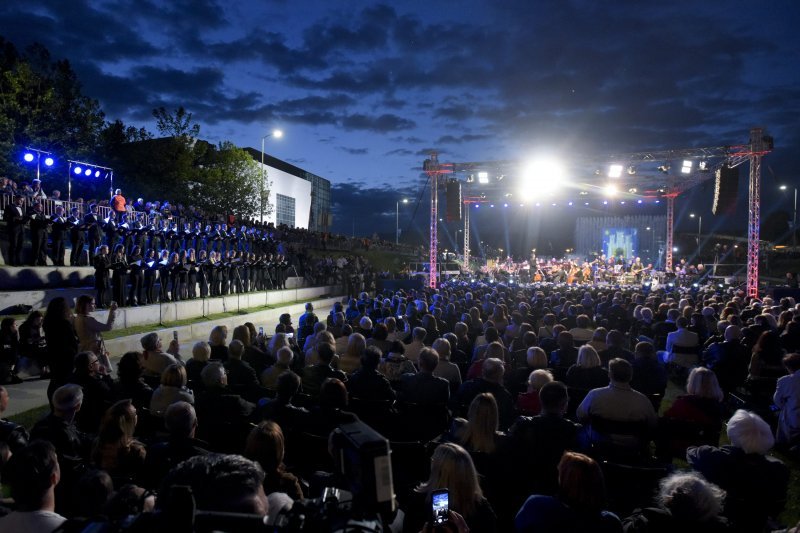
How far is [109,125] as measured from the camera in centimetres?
3281

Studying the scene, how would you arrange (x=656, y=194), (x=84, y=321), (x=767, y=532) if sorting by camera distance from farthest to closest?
1. (x=656, y=194)
2. (x=84, y=321)
3. (x=767, y=532)

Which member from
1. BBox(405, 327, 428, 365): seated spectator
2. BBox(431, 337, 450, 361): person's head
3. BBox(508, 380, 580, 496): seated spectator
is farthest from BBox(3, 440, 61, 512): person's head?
BBox(405, 327, 428, 365): seated spectator

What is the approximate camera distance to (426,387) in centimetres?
541

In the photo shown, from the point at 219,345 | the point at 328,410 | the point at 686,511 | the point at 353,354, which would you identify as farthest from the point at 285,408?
the point at 686,511

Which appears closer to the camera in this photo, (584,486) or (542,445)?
(584,486)

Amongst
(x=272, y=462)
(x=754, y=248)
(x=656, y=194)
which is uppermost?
(x=656, y=194)

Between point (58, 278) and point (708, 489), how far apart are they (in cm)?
1660

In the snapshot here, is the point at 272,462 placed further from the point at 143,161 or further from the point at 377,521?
the point at 143,161

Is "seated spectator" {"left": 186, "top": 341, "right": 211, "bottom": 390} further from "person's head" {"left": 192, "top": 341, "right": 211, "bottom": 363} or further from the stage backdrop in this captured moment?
the stage backdrop

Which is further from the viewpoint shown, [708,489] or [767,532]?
[767,532]

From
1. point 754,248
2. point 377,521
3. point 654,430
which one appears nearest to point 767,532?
point 654,430

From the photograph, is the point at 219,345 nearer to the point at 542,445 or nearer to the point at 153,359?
the point at 153,359

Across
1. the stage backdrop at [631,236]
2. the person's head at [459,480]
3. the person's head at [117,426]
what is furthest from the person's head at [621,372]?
the stage backdrop at [631,236]

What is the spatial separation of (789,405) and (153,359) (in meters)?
7.39
